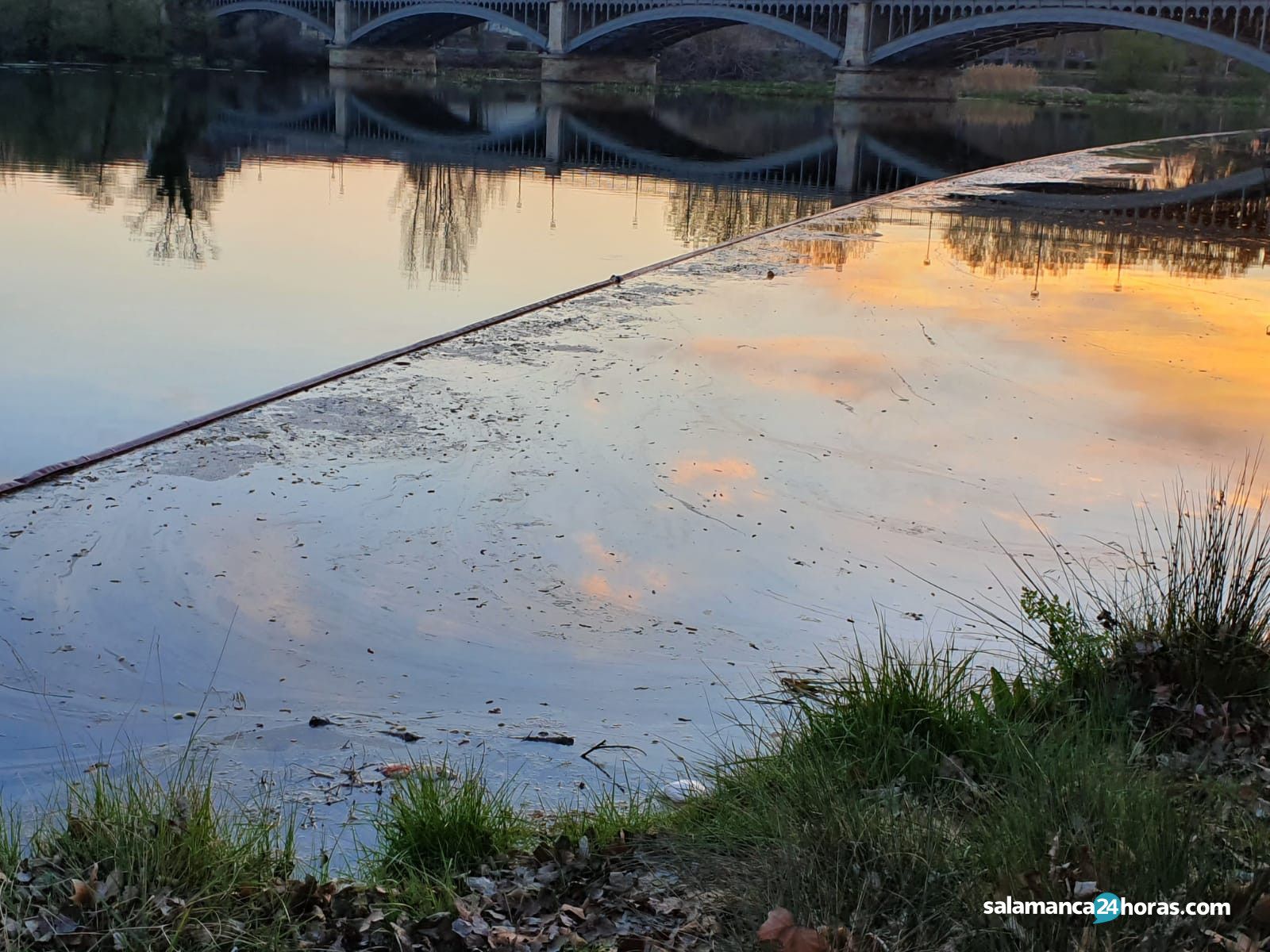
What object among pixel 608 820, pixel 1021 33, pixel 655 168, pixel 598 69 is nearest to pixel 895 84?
pixel 1021 33

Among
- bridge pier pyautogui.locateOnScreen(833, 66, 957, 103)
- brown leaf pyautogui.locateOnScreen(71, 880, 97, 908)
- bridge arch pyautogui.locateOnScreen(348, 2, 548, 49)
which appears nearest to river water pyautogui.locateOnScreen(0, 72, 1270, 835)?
brown leaf pyautogui.locateOnScreen(71, 880, 97, 908)

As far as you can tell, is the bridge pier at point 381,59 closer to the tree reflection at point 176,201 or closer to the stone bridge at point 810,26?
the stone bridge at point 810,26

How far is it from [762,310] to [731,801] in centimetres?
958

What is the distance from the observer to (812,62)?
83.8 meters

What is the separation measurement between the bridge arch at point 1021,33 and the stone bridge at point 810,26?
0.06 meters

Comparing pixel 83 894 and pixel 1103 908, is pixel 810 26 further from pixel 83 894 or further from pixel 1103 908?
pixel 83 894

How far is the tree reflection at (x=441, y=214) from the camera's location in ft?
57.7

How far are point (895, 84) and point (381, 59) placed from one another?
2963cm

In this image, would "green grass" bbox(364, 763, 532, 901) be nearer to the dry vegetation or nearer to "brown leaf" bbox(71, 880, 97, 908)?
"brown leaf" bbox(71, 880, 97, 908)

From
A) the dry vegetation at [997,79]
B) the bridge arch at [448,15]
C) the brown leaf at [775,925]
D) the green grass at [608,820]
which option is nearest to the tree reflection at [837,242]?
the green grass at [608,820]

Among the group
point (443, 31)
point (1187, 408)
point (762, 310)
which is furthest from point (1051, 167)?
point (443, 31)

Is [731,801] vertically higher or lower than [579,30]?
lower

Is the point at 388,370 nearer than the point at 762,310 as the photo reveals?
Yes

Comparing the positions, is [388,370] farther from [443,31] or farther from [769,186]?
[443,31]
